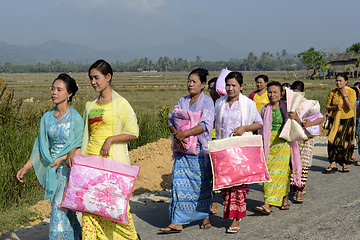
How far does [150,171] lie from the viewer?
8.08 m

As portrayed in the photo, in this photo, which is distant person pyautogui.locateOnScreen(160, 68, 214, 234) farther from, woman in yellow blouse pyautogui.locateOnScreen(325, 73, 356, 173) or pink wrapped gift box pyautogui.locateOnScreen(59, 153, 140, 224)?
woman in yellow blouse pyautogui.locateOnScreen(325, 73, 356, 173)

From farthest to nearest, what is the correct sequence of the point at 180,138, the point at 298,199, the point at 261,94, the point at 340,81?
1. the point at 340,81
2. the point at 261,94
3. the point at 298,199
4. the point at 180,138

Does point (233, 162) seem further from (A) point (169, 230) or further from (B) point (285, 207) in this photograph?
(B) point (285, 207)

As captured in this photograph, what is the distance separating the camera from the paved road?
15.5ft

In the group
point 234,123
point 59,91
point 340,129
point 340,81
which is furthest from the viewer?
point 340,129

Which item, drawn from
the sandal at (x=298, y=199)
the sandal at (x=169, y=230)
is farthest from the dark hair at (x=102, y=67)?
the sandal at (x=298, y=199)

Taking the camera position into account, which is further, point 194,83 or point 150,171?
point 150,171

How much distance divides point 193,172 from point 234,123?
79 cm

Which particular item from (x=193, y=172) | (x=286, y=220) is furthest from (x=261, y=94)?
(x=193, y=172)

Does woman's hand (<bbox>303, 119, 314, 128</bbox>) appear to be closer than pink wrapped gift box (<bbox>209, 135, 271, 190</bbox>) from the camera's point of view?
No

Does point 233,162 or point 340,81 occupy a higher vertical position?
point 340,81

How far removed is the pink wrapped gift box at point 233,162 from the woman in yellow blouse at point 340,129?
155 inches

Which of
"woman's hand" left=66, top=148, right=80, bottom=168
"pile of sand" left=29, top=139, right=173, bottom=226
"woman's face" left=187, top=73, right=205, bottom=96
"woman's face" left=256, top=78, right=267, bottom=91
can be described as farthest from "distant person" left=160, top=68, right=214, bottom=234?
"woman's face" left=256, top=78, right=267, bottom=91

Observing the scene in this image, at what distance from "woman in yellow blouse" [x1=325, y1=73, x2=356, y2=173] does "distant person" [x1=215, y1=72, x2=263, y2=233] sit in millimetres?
3631
